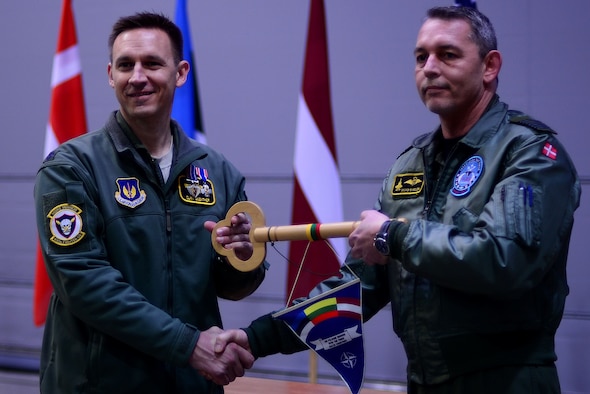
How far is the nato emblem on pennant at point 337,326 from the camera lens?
79.8 inches

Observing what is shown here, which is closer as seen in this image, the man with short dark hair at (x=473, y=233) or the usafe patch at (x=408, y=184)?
the man with short dark hair at (x=473, y=233)

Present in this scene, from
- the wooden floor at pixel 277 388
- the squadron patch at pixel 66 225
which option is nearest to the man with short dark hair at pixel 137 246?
the squadron patch at pixel 66 225

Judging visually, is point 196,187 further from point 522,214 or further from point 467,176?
point 522,214

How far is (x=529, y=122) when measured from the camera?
1.92 m

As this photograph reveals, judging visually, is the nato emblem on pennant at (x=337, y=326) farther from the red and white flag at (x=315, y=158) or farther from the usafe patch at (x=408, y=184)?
the red and white flag at (x=315, y=158)

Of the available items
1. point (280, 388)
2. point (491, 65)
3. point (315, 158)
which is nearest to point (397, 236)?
point (491, 65)

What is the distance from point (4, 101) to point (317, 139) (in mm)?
2214

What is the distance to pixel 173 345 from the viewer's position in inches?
81.0

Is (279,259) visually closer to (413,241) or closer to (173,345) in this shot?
(173,345)

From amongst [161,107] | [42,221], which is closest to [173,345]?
[42,221]

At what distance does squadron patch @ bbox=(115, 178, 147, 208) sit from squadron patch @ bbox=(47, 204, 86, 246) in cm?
13

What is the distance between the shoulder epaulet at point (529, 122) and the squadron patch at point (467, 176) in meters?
0.14

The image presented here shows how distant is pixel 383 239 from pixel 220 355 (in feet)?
1.99

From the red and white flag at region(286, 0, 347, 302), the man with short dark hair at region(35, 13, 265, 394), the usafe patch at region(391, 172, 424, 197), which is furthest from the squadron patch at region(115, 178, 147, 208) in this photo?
the red and white flag at region(286, 0, 347, 302)
